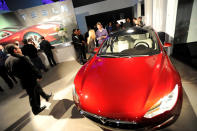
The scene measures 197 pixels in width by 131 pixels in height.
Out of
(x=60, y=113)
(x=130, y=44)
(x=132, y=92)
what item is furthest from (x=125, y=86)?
(x=60, y=113)

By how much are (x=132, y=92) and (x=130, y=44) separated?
62.6 inches

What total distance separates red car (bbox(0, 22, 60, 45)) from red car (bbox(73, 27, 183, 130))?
19.3ft

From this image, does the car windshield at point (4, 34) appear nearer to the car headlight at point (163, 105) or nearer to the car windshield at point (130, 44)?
the car windshield at point (130, 44)

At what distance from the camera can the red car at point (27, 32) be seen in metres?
6.30

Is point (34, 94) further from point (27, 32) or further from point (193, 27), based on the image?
point (27, 32)

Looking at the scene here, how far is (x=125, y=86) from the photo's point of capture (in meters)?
1.38

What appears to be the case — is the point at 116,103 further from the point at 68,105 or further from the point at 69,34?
the point at 69,34

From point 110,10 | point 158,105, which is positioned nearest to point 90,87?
point 158,105

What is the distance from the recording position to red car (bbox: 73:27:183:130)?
1.15 metres

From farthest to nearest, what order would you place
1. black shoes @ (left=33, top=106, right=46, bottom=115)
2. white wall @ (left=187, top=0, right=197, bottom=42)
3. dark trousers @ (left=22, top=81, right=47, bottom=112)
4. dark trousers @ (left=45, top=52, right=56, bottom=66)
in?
dark trousers @ (left=45, top=52, right=56, bottom=66) → white wall @ (left=187, top=0, right=197, bottom=42) → black shoes @ (left=33, top=106, right=46, bottom=115) → dark trousers @ (left=22, top=81, right=47, bottom=112)

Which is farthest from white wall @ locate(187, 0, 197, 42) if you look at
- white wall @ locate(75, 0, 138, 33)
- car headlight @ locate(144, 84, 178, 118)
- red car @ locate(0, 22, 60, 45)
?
white wall @ locate(75, 0, 138, 33)

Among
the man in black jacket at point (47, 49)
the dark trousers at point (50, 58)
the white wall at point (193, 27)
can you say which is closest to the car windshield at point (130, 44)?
the white wall at point (193, 27)

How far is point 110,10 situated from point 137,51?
30.4ft

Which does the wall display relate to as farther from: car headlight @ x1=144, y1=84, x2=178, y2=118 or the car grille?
car headlight @ x1=144, y1=84, x2=178, y2=118
